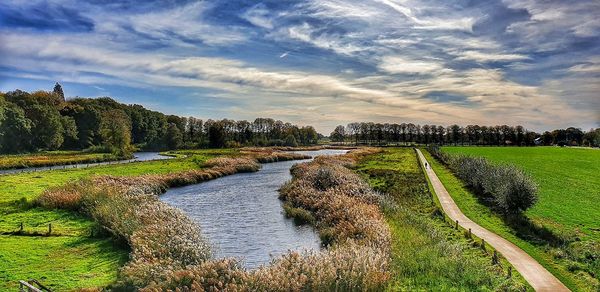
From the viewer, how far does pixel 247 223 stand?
36906 millimetres

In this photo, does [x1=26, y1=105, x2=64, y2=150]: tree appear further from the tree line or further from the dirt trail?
the dirt trail

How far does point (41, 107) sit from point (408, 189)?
103302 mm

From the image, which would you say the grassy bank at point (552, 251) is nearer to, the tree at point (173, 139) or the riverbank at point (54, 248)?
the riverbank at point (54, 248)

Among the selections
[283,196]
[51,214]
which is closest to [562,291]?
[283,196]

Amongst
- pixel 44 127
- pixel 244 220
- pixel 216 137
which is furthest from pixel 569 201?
pixel 216 137

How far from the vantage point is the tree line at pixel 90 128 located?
10675 centimetres

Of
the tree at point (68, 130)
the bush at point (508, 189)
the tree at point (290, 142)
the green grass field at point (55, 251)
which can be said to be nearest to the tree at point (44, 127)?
the tree at point (68, 130)

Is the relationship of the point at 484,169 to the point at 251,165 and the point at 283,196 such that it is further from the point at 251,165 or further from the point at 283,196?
the point at 251,165

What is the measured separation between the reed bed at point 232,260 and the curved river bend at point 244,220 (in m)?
1.90

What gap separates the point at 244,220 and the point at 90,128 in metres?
120

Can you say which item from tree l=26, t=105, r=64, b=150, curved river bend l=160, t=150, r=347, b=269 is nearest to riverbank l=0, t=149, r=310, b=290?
curved river bend l=160, t=150, r=347, b=269

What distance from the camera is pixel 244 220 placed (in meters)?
38.0

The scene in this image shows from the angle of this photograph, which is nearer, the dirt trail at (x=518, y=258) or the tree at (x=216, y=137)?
the dirt trail at (x=518, y=258)

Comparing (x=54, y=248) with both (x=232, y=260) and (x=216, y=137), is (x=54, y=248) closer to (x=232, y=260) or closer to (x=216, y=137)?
(x=232, y=260)
